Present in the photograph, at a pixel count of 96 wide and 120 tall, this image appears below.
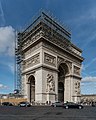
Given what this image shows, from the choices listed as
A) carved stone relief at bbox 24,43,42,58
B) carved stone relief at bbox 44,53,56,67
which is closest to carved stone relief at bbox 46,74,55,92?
carved stone relief at bbox 44,53,56,67

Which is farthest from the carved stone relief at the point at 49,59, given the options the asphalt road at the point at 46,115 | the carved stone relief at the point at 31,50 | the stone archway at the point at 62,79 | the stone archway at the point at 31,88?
the asphalt road at the point at 46,115

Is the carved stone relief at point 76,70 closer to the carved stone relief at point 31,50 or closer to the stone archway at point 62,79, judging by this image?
the stone archway at point 62,79

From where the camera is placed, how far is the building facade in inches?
1804

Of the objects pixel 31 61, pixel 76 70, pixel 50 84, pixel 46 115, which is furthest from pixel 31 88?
pixel 46 115

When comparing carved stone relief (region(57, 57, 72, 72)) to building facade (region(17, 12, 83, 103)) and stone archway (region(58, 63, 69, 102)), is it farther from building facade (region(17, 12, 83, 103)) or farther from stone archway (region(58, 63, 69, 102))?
stone archway (region(58, 63, 69, 102))

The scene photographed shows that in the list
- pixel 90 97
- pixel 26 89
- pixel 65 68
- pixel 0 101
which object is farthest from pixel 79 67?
pixel 90 97

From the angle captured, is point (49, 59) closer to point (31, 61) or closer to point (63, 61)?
point (31, 61)

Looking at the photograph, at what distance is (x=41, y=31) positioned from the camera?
4819 cm

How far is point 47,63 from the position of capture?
155ft

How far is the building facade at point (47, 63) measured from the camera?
45.8 metres

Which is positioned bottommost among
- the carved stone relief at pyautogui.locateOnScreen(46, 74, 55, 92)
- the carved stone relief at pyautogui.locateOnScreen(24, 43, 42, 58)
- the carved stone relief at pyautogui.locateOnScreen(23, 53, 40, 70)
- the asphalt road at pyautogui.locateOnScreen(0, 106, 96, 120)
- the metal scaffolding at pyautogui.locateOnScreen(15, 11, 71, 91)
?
the asphalt road at pyautogui.locateOnScreen(0, 106, 96, 120)

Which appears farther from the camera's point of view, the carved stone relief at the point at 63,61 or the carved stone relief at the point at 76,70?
the carved stone relief at the point at 76,70

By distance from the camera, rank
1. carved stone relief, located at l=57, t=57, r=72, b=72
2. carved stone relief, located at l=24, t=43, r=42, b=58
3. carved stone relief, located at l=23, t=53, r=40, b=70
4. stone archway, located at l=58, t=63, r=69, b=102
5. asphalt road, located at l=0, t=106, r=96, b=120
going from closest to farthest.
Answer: asphalt road, located at l=0, t=106, r=96, b=120
carved stone relief, located at l=23, t=53, r=40, b=70
carved stone relief, located at l=24, t=43, r=42, b=58
carved stone relief, located at l=57, t=57, r=72, b=72
stone archway, located at l=58, t=63, r=69, b=102

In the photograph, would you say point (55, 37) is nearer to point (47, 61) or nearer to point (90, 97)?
point (47, 61)
